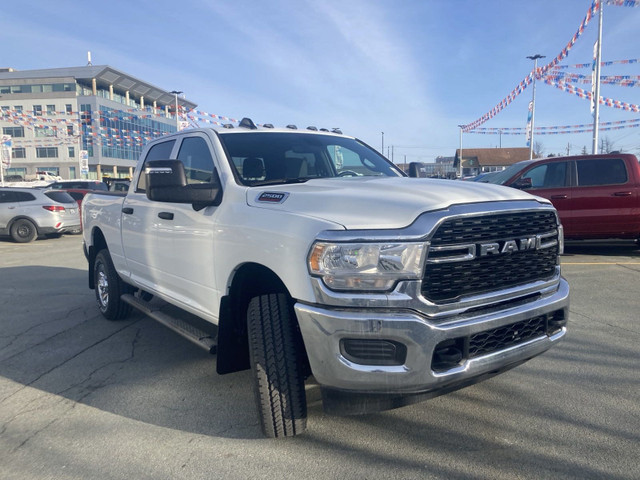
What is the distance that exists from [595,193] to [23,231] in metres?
14.5

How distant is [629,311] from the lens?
18.5ft

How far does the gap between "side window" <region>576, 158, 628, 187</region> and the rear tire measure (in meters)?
14.0

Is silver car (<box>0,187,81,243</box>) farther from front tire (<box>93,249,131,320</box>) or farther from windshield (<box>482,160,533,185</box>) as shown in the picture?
windshield (<box>482,160,533,185</box>)

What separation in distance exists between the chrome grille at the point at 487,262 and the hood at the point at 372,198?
13 cm

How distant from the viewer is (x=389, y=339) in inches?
96.4

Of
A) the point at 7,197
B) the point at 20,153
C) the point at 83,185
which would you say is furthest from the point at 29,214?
the point at 20,153

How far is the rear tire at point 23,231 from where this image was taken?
562 inches

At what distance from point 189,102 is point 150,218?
68.7 metres

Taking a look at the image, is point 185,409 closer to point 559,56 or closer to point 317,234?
point 317,234

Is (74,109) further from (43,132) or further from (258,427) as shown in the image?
(258,427)

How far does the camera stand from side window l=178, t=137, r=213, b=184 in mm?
3896

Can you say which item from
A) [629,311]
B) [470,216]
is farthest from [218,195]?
[629,311]

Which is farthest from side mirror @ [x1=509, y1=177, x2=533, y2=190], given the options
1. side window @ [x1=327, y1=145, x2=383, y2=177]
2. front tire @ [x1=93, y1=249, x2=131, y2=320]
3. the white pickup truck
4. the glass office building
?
the glass office building

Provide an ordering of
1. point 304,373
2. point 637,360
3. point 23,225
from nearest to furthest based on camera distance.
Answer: point 304,373 → point 637,360 → point 23,225
